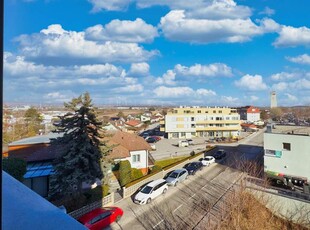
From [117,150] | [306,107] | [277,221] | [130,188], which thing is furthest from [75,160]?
[306,107]

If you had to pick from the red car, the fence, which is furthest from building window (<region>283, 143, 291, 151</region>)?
the red car

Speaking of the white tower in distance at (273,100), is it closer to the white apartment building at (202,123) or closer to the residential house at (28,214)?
the white apartment building at (202,123)

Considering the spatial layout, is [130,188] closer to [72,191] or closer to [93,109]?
[72,191]

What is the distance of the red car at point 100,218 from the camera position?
15.3 m

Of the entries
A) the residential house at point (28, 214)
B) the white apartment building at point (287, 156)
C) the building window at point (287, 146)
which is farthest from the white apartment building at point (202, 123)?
the residential house at point (28, 214)

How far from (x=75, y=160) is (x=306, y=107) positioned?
89.7 m

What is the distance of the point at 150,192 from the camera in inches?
813

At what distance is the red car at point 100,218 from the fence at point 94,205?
0.92m

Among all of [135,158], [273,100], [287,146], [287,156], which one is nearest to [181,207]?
[135,158]

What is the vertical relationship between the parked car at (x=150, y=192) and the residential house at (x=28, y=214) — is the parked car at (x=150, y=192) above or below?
below

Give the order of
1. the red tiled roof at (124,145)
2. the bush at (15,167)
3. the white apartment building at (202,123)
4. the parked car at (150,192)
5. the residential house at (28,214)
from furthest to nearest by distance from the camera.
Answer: the white apartment building at (202,123), the red tiled roof at (124,145), the parked car at (150,192), the bush at (15,167), the residential house at (28,214)

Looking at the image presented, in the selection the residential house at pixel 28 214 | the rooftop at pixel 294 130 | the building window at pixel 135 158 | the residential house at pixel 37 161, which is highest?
the residential house at pixel 28 214

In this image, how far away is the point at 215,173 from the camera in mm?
29312

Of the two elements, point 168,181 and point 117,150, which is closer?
point 168,181
